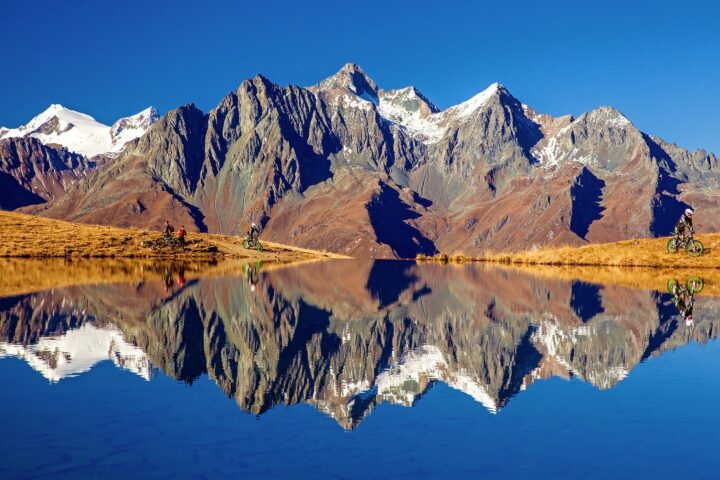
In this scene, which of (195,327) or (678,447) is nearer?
(678,447)

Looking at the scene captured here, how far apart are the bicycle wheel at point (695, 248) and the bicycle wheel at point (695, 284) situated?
717 inches

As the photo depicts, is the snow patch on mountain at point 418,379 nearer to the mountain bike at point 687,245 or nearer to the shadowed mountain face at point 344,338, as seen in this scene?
the shadowed mountain face at point 344,338

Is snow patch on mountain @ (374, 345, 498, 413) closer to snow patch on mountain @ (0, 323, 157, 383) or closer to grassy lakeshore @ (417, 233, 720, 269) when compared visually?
snow patch on mountain @ (0, 323, 157, 383)

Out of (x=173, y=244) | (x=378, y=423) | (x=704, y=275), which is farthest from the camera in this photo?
(x=173, y=244)

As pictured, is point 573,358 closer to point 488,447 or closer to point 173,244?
point 488,447

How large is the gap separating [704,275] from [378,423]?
5735cm

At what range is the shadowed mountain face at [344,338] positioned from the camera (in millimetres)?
19000

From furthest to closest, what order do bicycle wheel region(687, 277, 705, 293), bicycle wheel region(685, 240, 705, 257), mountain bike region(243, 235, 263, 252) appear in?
mountain bike region(243, 235, 263, 252) < bicycle wheel region(685, 240, 705, 257) < bicycle wheel region(687, 277, 705, 293)

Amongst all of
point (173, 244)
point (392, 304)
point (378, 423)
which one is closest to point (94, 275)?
point (392, 304)

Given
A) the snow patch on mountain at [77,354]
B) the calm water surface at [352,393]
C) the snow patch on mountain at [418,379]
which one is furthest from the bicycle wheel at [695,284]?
the snow patch on mountain at [77,354]

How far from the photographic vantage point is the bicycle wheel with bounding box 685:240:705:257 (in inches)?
3012

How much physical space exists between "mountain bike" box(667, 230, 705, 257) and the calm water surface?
4817 centimetres

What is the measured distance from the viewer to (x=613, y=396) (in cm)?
1809

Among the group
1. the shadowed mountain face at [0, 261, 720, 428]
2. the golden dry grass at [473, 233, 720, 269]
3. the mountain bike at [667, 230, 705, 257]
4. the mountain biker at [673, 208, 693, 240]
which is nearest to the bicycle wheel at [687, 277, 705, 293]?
the shadowed mountain face at [0, 261, 720, 428]
